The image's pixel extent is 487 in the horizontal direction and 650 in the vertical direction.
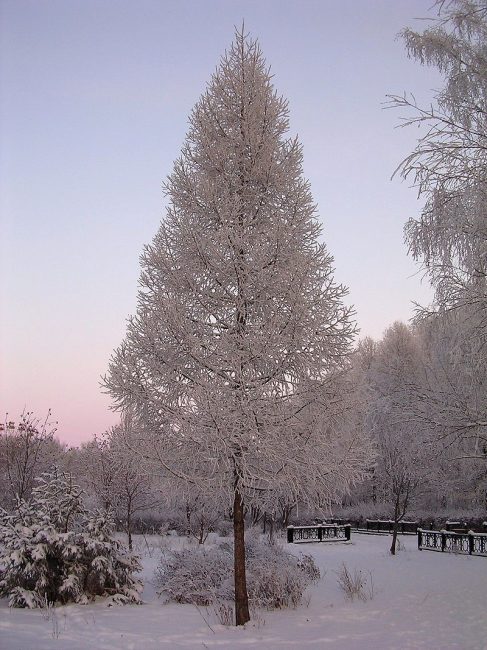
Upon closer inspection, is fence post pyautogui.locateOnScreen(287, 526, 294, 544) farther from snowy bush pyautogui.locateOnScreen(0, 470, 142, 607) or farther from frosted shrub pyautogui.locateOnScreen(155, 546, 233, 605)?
snowy bush pyautogui.locateOnScreen(0, 470, 142, 607)

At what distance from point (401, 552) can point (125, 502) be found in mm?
12960

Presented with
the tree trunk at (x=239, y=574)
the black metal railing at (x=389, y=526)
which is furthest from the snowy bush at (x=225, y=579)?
the black metal railing at (x=389, y=526)

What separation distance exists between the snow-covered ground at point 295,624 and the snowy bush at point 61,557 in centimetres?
35

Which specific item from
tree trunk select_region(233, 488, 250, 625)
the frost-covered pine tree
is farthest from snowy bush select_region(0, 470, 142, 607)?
the frost-covered pine tree

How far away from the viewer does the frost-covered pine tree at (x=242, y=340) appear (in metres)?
8.11

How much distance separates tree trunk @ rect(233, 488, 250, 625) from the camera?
27.8 ft

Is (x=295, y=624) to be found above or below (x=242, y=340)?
below

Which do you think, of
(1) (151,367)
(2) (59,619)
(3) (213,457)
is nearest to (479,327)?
(3) (213,457)

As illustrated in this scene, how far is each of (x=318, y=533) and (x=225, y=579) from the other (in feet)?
46.5

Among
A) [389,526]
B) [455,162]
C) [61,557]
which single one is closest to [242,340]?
[455,162]

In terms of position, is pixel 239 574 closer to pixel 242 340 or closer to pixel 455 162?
pixel 242 340

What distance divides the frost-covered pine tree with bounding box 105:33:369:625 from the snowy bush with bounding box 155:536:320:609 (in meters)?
1.18

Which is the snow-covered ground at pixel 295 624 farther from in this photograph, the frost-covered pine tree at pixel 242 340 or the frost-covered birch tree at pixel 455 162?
the frost-covered birch tree at pixel 455 162

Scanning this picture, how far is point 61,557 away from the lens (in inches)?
387
